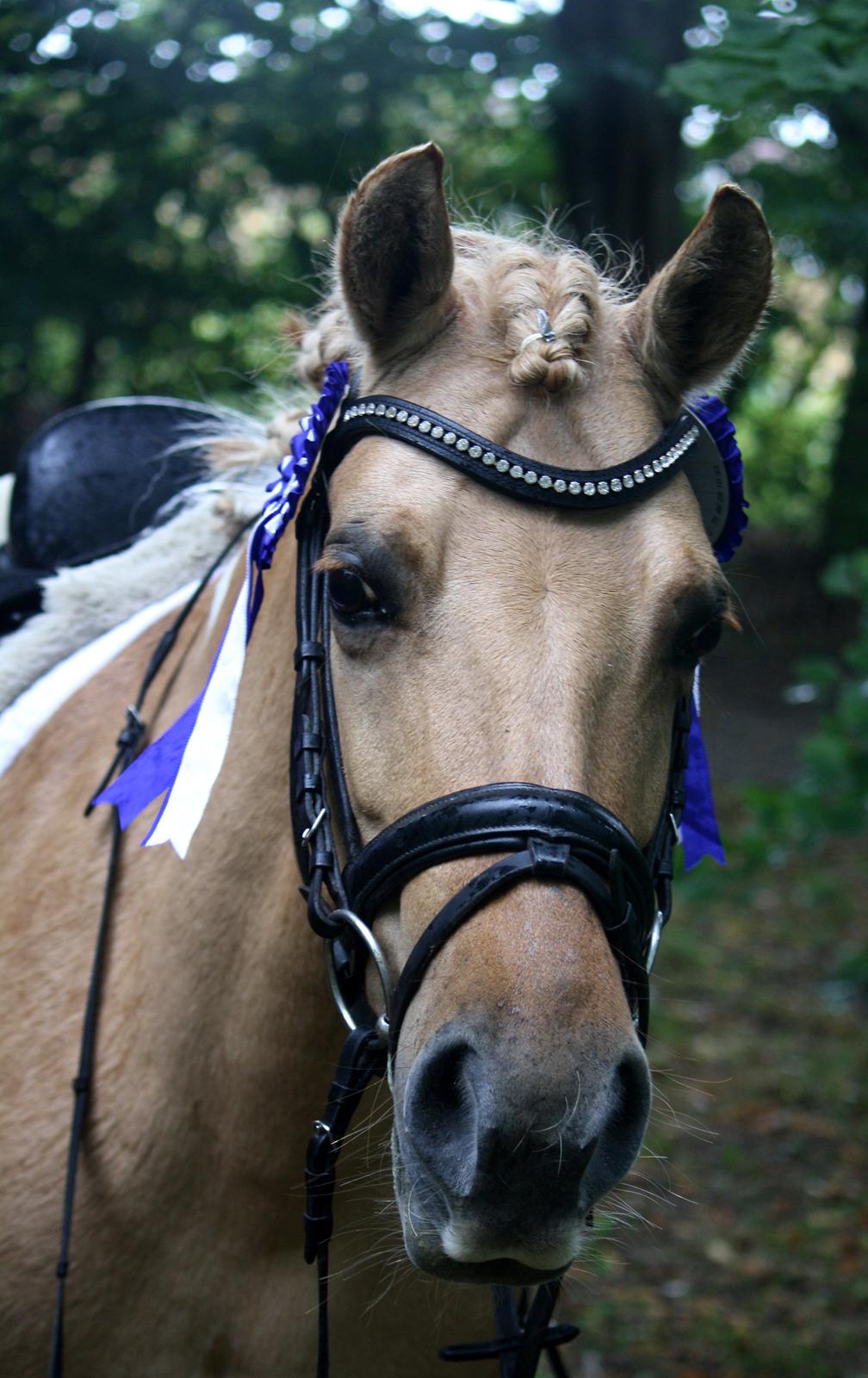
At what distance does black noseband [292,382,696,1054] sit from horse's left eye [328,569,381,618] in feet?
0.32

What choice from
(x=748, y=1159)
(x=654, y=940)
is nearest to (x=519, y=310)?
(x=654, y=940)

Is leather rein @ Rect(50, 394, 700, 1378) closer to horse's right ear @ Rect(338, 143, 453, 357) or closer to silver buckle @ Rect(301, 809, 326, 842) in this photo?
silver buckle @ Rect(301, 809, 326, 842)

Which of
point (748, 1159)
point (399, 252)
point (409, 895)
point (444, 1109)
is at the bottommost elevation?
point (748, 1159)

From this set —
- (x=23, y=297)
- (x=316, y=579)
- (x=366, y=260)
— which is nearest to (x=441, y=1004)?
(x=316, y=579)

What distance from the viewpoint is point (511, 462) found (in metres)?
1.69

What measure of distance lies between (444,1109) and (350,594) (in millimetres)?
712

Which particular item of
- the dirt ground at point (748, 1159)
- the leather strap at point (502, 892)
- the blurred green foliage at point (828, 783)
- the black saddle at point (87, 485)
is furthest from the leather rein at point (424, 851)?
the blurred green foliage at point (828, 783)

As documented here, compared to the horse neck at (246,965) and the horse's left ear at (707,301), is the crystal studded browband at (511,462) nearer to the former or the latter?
the horse's left ear at (707,301)

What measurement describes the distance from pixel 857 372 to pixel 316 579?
13.3m

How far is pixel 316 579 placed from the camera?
1.85 m

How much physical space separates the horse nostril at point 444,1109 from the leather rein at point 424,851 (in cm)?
13

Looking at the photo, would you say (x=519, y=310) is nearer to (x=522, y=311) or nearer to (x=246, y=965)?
(x=522, y=311)

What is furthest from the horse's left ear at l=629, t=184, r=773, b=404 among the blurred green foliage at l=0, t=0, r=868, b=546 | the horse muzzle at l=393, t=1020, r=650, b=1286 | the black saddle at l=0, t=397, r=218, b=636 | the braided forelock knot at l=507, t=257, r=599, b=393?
the blurred green foliage at l=0, t=0, r=868, b=546

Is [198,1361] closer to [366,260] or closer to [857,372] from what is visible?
[366,260]
